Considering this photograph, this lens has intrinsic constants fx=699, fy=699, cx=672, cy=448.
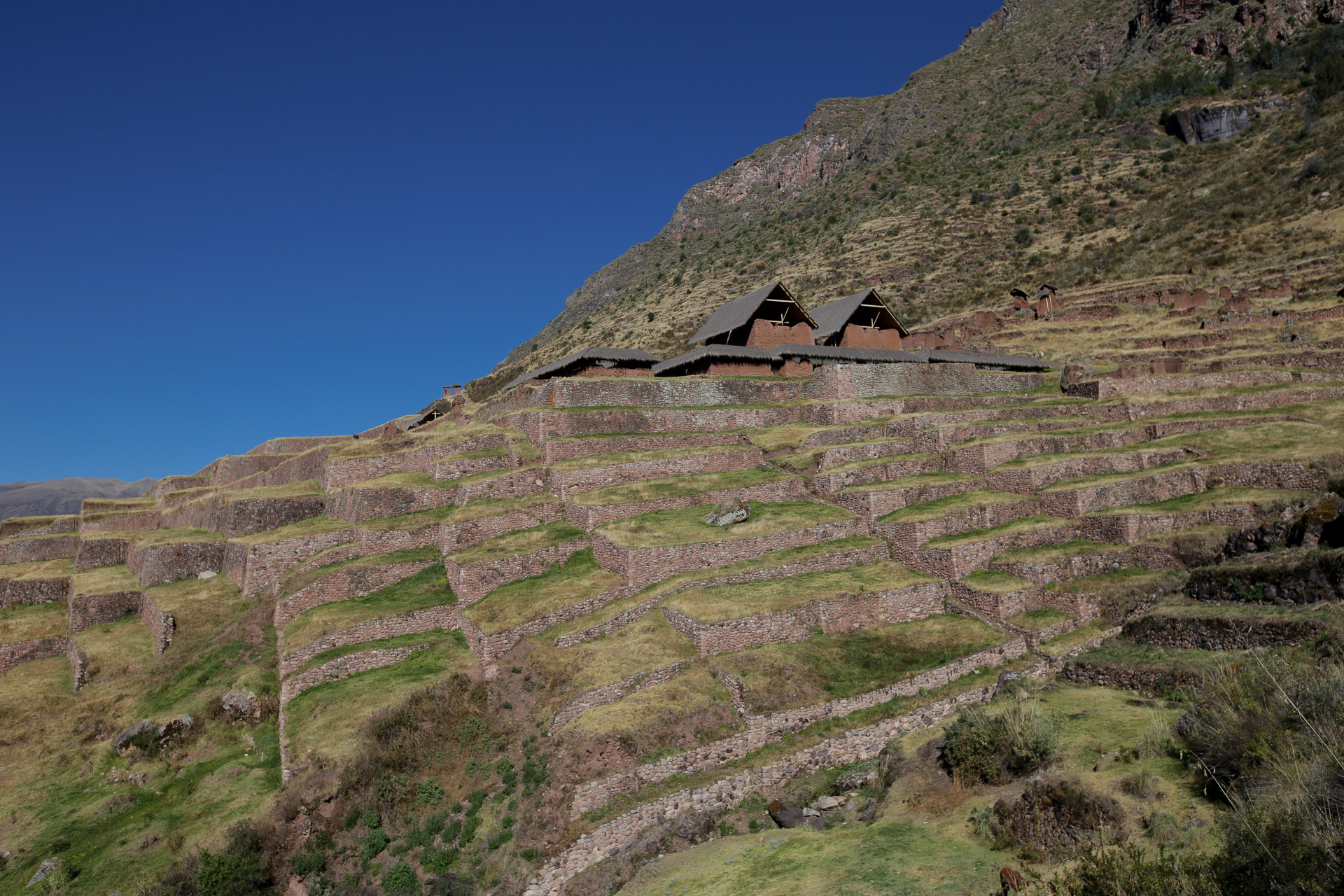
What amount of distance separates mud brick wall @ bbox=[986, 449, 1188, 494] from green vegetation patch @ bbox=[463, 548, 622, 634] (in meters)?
12.2

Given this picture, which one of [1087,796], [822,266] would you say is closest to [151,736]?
[1087,796]

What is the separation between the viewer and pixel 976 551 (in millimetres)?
18141

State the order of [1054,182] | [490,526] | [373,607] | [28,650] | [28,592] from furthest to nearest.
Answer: [1054,182] → [28,592] → [28,650] → [490,526] → [373,607]

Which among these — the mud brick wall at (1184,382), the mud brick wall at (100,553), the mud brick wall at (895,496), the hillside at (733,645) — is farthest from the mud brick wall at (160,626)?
the mud brick wall at (1184,382)

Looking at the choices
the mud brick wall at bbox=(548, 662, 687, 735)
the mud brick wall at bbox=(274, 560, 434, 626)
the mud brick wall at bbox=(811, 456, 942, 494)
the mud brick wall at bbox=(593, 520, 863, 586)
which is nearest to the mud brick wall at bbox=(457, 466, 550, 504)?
the mud brick wall at bbox=(274, 560, 434, 626)

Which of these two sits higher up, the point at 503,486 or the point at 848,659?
the point at 503,486

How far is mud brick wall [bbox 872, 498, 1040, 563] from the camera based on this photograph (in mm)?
18938

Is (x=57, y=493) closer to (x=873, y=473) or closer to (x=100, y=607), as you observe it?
(x=100, y=607)

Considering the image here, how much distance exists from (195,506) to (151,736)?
1714cm

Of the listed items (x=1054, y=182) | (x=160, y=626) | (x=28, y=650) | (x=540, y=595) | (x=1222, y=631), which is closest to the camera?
(x=1222, y=631)

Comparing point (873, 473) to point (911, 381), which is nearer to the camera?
point (873, 473)

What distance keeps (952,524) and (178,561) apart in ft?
84.8

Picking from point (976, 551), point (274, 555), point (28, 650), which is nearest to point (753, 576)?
point (976, 551)

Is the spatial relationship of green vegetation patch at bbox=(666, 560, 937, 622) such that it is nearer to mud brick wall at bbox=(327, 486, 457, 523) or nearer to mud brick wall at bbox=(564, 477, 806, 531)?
mud brick wall at bbox=(564, 477, 806, 531)
